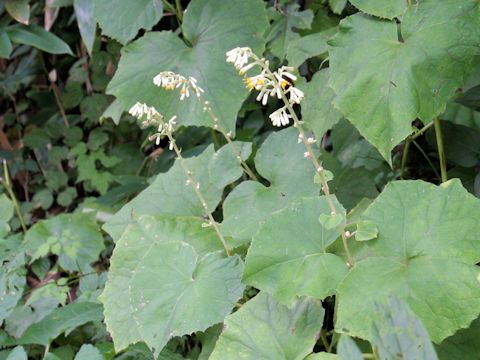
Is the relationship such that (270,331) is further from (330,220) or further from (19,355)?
(19,355)

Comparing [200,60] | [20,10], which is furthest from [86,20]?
[200,60]

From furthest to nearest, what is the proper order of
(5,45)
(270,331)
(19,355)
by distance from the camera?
(5,45) → (19,355) → (270,331)

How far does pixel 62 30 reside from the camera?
2.99 metres

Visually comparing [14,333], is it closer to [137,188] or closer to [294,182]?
[137,188]

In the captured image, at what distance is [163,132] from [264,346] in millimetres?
488

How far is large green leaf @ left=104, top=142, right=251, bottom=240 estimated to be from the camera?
4.97ft

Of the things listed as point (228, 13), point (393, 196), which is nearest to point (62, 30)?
point (228, 13)

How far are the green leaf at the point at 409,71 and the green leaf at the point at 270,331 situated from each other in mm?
339

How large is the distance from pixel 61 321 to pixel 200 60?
0.81 metres

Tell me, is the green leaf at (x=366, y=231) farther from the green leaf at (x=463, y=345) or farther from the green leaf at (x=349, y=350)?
the green leaf at (x=349, y=350)

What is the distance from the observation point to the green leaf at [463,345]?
3.78 feet

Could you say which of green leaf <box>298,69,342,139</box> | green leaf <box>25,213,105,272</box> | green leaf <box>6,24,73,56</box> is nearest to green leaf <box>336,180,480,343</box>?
green leaf <box>298,69,342,139</box>

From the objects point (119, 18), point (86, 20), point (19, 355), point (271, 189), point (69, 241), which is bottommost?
point (69, 241)

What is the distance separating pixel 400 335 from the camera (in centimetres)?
54
